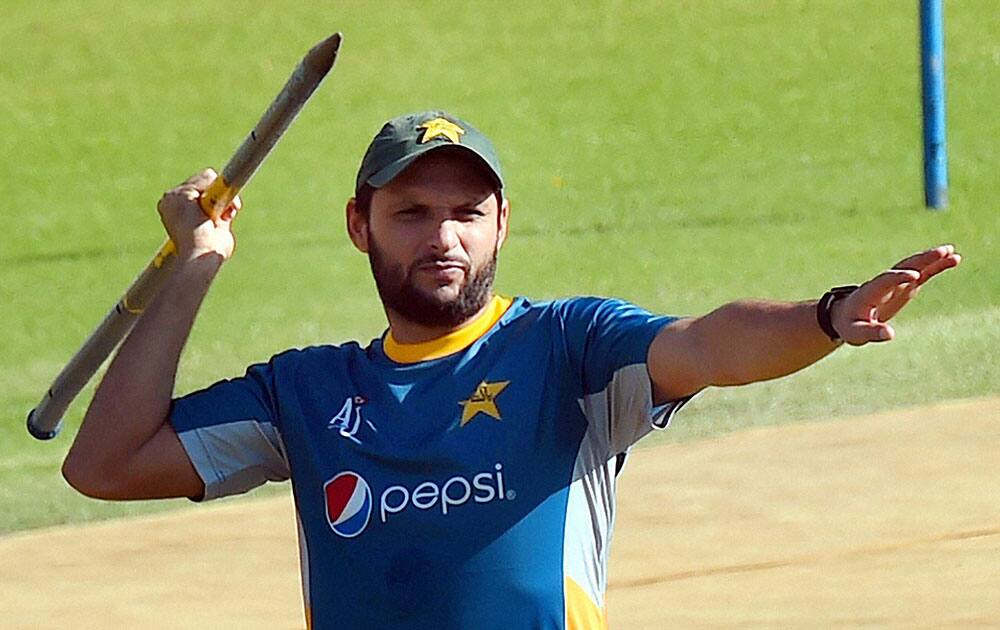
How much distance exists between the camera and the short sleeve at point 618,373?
135 inches

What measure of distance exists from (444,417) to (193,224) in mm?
776

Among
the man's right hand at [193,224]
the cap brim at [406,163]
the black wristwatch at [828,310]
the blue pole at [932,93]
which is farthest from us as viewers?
the blue pole at [932,93]

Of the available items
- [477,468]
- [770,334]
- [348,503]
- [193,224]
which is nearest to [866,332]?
[770,334]

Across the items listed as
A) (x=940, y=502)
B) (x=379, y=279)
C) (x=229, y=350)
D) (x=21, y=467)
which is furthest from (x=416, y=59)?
(x=379, y=279)

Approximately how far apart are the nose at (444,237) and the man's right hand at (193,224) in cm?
60

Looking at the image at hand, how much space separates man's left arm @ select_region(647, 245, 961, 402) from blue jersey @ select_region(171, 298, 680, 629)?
57mm

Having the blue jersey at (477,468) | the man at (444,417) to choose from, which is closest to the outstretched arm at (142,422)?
the man at (444,417)

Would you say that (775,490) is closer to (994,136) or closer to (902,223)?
(902,223)

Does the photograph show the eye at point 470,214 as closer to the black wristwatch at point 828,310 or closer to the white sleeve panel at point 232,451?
the white sleeve panel at point 232,451

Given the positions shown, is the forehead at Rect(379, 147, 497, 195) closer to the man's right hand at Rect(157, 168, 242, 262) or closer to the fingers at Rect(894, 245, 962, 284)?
the man's right hand at Rect(157, 168, 242, 262)

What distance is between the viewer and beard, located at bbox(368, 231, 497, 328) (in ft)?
11.6

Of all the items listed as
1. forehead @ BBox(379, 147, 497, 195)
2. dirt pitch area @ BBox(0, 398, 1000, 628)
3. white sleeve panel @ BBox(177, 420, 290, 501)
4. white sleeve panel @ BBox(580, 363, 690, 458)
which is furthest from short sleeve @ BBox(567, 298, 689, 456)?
dirt pitch area @ BBox(0, 398, 1000, 628)

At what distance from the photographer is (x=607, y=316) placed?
3.54 meters

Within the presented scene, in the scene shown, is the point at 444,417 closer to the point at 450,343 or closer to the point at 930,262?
the point at 450,343
